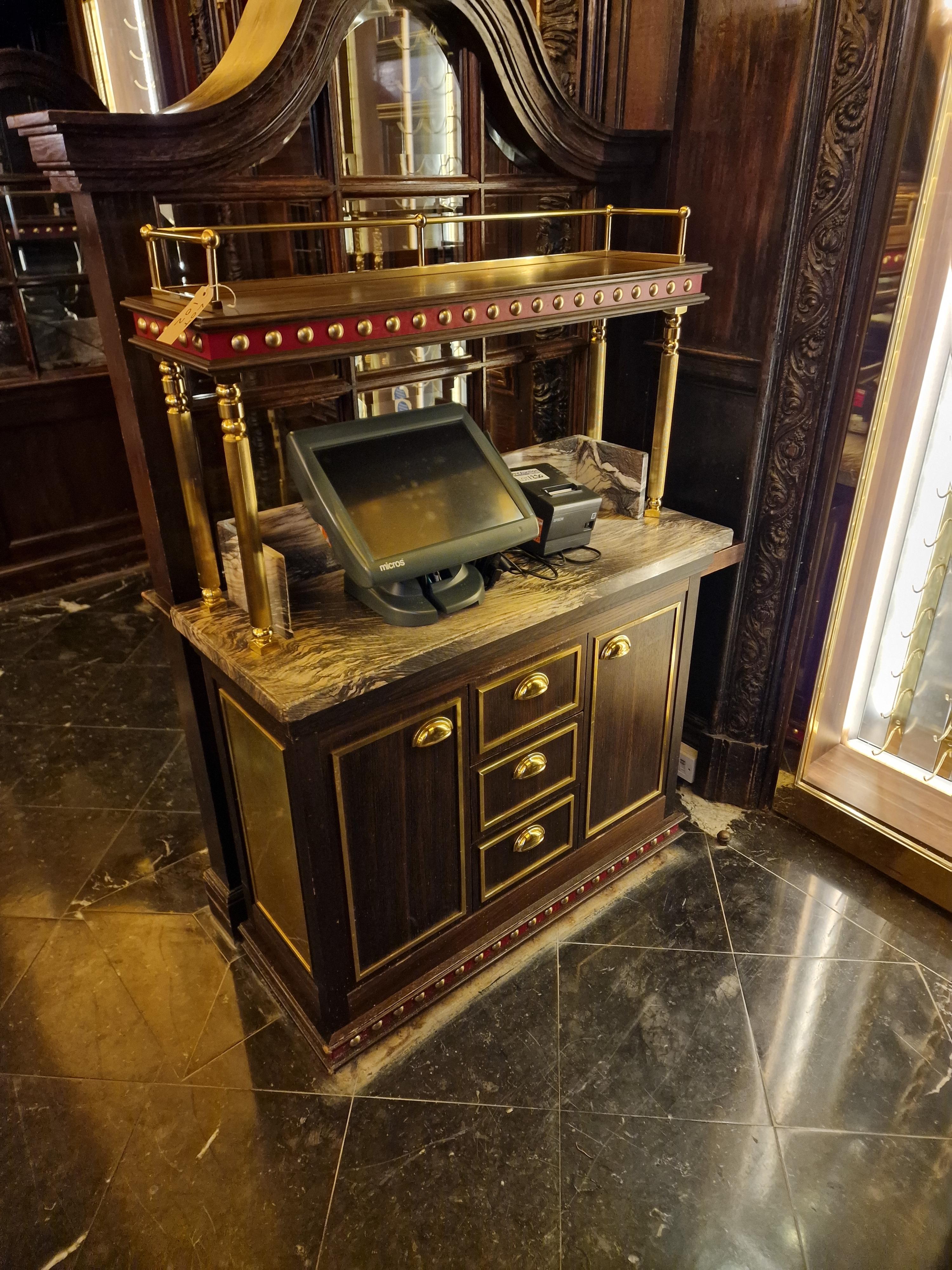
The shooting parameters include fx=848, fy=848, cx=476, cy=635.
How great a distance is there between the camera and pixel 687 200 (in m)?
2.19

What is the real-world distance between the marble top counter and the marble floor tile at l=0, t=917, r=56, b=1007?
1.04 metres

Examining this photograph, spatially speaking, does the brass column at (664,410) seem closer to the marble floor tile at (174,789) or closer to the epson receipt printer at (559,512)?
the epson receipt printer at (559,512)

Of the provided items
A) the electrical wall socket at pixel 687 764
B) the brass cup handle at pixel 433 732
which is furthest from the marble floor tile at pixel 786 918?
the brass cup handle at pixel 433 732

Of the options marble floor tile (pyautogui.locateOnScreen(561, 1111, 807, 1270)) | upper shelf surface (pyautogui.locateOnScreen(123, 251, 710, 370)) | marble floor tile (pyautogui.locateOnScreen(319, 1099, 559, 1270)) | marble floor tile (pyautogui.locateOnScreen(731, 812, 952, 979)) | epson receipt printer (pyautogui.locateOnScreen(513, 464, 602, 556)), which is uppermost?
upper shelf surface (pyautogui.locateOnScreen(123, 251, 710, 370))

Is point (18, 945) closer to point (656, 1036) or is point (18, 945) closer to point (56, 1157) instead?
point (56, 1157)

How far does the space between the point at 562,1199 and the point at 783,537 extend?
1.63 meters

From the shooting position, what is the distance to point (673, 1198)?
1.63m

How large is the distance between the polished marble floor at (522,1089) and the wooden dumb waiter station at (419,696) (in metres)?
0.15

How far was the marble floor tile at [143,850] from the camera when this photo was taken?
2.39m

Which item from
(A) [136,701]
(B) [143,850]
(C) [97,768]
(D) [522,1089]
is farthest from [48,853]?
(D) [522,1089]

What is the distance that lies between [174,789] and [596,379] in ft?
6.01

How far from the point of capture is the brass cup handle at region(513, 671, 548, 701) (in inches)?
73.3

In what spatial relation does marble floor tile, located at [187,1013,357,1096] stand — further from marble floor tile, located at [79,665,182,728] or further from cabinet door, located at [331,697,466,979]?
marble floor tile, located at [79,665,182,728]

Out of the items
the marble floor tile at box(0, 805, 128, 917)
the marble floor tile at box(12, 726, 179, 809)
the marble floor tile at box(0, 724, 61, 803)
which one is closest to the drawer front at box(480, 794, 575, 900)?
the marble floor tile at box(0, 805, 128, 917)
